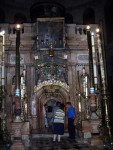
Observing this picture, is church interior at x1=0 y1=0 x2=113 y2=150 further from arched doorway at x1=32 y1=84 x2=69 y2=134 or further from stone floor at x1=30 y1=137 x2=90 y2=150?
stone floor at x1=30 y1=137 x2=90 y2=150

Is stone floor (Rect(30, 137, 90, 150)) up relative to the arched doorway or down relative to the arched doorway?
down

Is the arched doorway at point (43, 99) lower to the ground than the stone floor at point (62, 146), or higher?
higher

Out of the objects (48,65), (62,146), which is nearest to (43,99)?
(48,65)

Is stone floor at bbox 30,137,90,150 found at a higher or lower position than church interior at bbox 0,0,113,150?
lower

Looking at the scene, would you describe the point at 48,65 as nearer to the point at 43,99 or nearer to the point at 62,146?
the point at 43,99

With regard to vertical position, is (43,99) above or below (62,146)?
above

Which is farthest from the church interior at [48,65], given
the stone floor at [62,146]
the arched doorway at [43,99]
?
the stone floor at [62,146]

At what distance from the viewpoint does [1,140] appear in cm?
739

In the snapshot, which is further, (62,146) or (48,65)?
(48,65)

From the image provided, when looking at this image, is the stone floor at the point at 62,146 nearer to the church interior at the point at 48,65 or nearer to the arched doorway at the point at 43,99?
the church interior at the point at 48,65

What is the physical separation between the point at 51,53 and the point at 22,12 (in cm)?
651

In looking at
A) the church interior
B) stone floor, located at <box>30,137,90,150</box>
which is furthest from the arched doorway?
stone floor, located at <box>30,137,90,150</box>

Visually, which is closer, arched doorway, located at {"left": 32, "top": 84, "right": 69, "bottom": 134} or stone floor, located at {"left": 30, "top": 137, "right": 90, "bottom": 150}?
stone floor, located at {"left": 30, "top": 137, "right": 90, "bottom": 150}

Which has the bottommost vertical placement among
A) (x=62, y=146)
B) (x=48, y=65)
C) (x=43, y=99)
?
(x=62, y=146)
